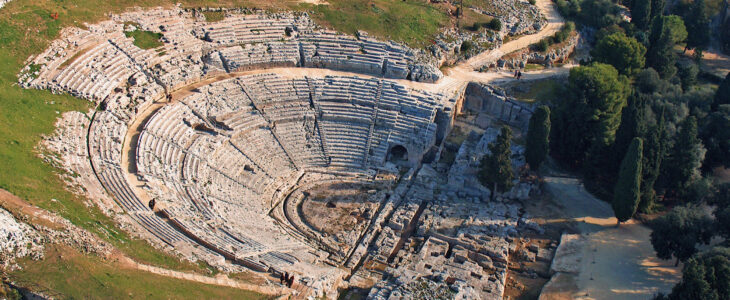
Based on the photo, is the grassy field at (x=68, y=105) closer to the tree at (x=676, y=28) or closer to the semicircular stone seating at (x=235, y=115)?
the semicircular stone seating at (x=235, y=115)

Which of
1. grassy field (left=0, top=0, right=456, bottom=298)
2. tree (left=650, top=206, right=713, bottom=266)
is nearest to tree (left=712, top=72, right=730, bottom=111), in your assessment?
tree (left=650, top=206, right=713, bottom=266)

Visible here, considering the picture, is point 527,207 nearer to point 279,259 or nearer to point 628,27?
point 279,259

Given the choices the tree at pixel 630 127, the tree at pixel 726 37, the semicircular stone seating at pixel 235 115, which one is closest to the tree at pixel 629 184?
the tree at pixel 630 127

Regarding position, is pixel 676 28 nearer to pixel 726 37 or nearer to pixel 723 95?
pixel 726 37

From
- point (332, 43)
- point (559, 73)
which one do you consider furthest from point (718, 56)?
point (332, 43)

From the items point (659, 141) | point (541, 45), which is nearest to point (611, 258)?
point (659, 141)
